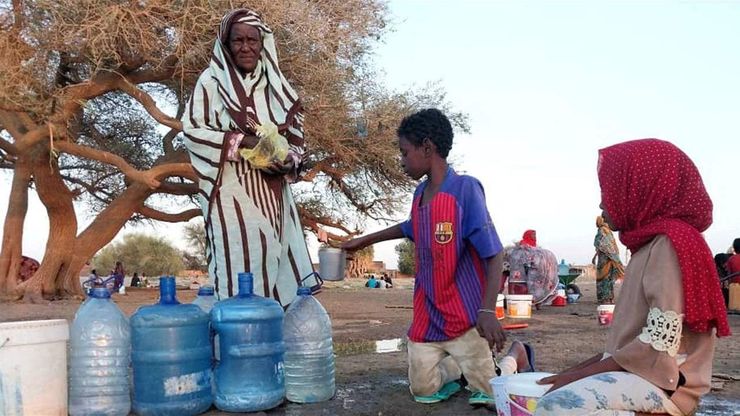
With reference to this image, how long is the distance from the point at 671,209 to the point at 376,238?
1983 millimetres

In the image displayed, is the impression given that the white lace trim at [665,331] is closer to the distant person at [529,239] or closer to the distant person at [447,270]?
the distant person at [447,270]

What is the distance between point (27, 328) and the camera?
3.23 meters

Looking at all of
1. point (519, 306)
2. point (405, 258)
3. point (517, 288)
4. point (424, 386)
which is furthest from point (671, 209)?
point (405, 258)

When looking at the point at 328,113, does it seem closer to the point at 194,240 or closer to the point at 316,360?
the point at 316,360

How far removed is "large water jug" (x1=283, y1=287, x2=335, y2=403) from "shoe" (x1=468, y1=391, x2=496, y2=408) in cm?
79

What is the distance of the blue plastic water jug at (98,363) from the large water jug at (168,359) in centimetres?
7

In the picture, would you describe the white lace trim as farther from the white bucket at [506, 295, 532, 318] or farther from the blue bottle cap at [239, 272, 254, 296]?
the white bucket at [506, 295, 532, 318]

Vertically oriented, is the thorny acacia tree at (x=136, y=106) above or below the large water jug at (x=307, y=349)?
above

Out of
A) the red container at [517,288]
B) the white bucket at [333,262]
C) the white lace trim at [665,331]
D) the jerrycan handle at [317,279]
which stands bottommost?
the red container at [517,288]

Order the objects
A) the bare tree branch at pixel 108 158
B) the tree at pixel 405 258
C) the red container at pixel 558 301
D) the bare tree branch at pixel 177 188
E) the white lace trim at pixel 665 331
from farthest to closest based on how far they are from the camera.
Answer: the tree at pixel 405 258 < the bare tree branch at pixel 177 188 < the red container at pixel 558 301 < the bare tree branch at pixel 108 158 < the white lace trim at pixel 665 331

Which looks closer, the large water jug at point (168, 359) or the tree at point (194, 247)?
the large water jug at point (168, 359)

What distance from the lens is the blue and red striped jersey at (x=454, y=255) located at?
12.3 ft

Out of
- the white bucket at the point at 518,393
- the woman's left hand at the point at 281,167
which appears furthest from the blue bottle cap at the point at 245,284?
the white bucket at the point at 518,393

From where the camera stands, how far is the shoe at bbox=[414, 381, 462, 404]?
3.84m
